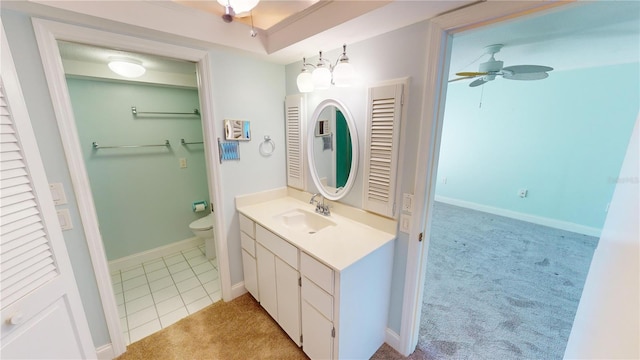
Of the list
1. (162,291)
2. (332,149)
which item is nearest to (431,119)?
(332,149)

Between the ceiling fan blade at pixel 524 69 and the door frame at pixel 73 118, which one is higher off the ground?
the ceiling fan blade at pixel 524 69

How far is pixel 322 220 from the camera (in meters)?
1.89

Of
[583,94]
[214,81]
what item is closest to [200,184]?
[214,81]

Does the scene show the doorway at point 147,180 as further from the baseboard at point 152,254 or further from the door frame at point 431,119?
the door frame at point 431,119

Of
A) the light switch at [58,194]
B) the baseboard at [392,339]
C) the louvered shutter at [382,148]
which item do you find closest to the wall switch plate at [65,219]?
the light switch at [58,194]

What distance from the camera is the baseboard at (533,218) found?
133 inches

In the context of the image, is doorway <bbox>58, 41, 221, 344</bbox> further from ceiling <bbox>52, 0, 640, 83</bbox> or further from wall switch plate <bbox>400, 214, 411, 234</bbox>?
wall switch plate <bbox>400, 214, 411, 234</bbox>

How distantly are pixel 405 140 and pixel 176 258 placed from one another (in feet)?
9.74

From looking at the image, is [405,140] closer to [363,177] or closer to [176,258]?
[363,177]

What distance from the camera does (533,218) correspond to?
3.80m

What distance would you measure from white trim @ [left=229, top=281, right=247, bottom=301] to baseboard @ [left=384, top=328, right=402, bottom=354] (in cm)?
134

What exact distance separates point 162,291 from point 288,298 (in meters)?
1.53

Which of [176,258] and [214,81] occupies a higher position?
[214,81]

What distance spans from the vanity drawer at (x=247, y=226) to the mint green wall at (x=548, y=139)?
4322 millimetres
